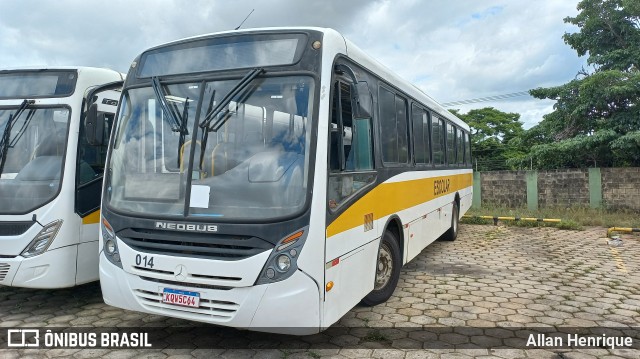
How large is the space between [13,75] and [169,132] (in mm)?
3144

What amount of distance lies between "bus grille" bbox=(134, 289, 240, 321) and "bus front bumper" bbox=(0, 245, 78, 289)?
1843mm

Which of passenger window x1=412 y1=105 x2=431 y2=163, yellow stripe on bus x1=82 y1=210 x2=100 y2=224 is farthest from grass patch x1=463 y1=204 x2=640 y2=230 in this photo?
yellow stripe on bus x1=82 y1=210 x2=100 y2=224

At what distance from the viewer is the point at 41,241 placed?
16.3 ft

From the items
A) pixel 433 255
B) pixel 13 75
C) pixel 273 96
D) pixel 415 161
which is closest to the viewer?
pixel 273 96

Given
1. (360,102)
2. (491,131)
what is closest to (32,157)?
(360,102)

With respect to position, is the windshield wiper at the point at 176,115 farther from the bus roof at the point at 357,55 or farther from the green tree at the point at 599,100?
the green tree at the point at 599,100

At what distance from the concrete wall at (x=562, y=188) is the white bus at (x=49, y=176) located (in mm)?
15681

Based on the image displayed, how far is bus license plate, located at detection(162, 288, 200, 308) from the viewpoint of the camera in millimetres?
3641

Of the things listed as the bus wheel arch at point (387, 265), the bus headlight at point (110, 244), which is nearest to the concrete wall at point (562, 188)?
the bus wheel arch at point (387, 265)

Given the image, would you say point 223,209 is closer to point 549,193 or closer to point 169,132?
point 169,132

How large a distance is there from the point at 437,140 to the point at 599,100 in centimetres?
1161

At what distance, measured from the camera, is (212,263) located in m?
3.57

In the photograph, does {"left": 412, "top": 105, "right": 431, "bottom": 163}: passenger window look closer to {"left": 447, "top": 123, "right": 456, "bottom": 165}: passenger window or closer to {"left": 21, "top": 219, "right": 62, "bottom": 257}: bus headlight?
{"left": 447, "top": 123, "right": 456, "bottom": 165}: passenger window

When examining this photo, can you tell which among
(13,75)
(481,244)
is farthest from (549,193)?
(13,75)
